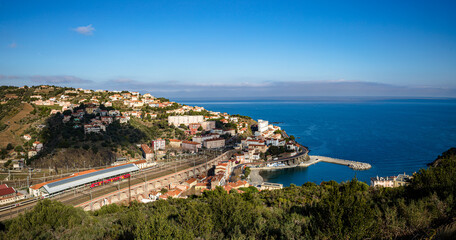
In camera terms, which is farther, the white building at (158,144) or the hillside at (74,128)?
the white building at (158,144)

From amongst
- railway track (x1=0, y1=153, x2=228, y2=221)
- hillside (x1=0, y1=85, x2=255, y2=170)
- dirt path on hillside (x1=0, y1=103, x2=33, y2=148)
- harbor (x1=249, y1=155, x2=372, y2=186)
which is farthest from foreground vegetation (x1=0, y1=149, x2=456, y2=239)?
dirt path on hillside (x1=0, y1=103, x2=33, y2=148)

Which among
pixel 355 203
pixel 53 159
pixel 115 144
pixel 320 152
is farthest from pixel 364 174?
pixel 53 159

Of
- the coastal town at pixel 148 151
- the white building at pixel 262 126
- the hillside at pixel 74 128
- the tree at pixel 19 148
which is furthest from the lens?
the white building at pixel 262 126

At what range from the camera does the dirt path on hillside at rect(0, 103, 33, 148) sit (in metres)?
21.9

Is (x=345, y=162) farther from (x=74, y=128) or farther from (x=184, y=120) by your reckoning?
(x=74, y=128)

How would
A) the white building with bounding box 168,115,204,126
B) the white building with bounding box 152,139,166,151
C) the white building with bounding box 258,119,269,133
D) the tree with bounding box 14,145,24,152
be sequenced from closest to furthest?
the tree with bounding box 14,145,24,152 < the white building with bounding box 152,139,166,151 < the white building with bounding box 168,115,204,126 < the white building with bounding box 258,119,269,133

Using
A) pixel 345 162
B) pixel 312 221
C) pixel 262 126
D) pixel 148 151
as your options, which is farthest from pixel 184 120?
pixel 312 221

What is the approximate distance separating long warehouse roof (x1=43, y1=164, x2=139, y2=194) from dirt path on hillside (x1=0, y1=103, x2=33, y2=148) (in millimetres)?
11304

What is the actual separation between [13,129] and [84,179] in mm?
14130

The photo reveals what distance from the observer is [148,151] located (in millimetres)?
23641

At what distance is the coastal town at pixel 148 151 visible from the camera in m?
16.4

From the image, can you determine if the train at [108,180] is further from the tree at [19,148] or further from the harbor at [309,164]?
the tree at [19,148]

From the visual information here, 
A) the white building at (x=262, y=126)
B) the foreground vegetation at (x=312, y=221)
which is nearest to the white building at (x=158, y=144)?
the white building at (x=262, y=126)

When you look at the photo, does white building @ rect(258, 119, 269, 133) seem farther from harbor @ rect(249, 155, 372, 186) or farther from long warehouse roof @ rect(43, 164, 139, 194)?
long warehouse roof @ rect(43, 164, 139, 194)
